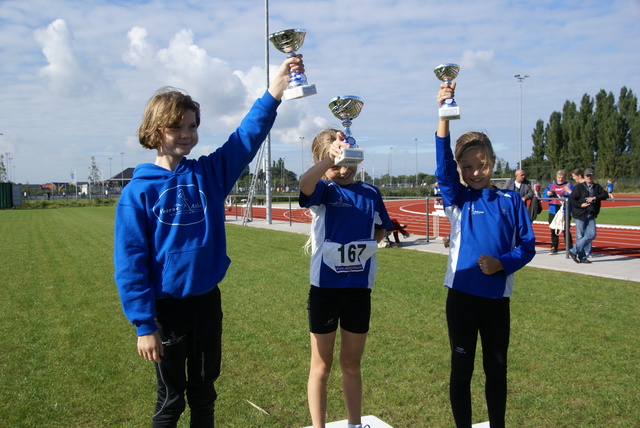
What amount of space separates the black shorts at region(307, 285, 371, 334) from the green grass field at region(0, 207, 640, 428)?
0.86 m

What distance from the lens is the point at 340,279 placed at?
8.88ft

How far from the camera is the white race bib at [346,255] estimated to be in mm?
2695

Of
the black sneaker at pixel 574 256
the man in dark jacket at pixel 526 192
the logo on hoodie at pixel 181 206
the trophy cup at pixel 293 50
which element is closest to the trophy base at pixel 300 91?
the trophy cup at pixel 293 50

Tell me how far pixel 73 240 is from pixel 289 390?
13.3m

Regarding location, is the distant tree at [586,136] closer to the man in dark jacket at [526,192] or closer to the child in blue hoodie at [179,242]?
the man in dark jacket at [526,192]

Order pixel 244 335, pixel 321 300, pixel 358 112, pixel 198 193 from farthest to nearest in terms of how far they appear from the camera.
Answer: pixel 244 335 < pixel 358 112 < pixel 321 300 < pixel 198 193

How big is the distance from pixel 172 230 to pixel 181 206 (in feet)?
0.38

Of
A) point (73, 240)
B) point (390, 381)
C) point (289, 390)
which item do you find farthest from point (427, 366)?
point (73, 240)

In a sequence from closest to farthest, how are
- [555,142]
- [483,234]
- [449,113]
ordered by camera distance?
[449,113] < [483,234] < [555,142]

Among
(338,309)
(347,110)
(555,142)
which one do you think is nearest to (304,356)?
(338,309)

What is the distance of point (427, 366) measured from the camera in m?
4.07

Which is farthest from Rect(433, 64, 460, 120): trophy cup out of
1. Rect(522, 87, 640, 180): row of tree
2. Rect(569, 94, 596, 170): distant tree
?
Rect(569, 94, 596, 170): distant tree

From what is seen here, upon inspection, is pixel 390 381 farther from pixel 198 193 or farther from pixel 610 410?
pixel 198 193

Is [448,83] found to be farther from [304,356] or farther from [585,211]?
[585,211]
